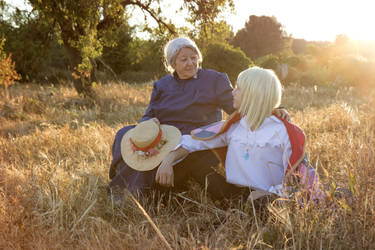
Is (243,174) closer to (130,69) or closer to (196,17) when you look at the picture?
(196,17)

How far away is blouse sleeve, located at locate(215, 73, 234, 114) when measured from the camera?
125 inches

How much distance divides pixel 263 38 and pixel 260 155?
33081mm

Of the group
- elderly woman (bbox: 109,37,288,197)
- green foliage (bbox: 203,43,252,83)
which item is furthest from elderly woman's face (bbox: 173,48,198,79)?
green foliage (bbox: 203,43,252,83)

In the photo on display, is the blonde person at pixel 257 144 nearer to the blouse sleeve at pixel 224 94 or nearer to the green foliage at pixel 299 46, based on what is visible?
the blouse sleeve at pixel 224 94

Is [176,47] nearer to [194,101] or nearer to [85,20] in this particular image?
[194,101]

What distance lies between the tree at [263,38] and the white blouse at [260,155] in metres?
31.9

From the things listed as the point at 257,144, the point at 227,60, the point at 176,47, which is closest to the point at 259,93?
the point at 257,144

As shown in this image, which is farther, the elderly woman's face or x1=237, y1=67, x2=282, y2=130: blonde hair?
the elderly woman's face

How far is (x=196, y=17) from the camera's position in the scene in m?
7.55

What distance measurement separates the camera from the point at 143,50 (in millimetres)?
10773

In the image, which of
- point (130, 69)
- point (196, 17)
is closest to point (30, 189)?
point (196, 17)


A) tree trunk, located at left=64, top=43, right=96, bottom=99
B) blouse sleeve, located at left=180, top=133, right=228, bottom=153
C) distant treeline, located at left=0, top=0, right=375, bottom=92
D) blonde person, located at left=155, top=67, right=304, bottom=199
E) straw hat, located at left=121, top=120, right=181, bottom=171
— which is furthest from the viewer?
tree trunk, located at left=64, top=43, right=96, bottom=99

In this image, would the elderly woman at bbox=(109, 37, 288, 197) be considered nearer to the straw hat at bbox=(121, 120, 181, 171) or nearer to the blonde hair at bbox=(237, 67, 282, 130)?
the straw hat at bbox=(121, 120, 181, 171)

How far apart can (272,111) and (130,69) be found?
24312 mm
